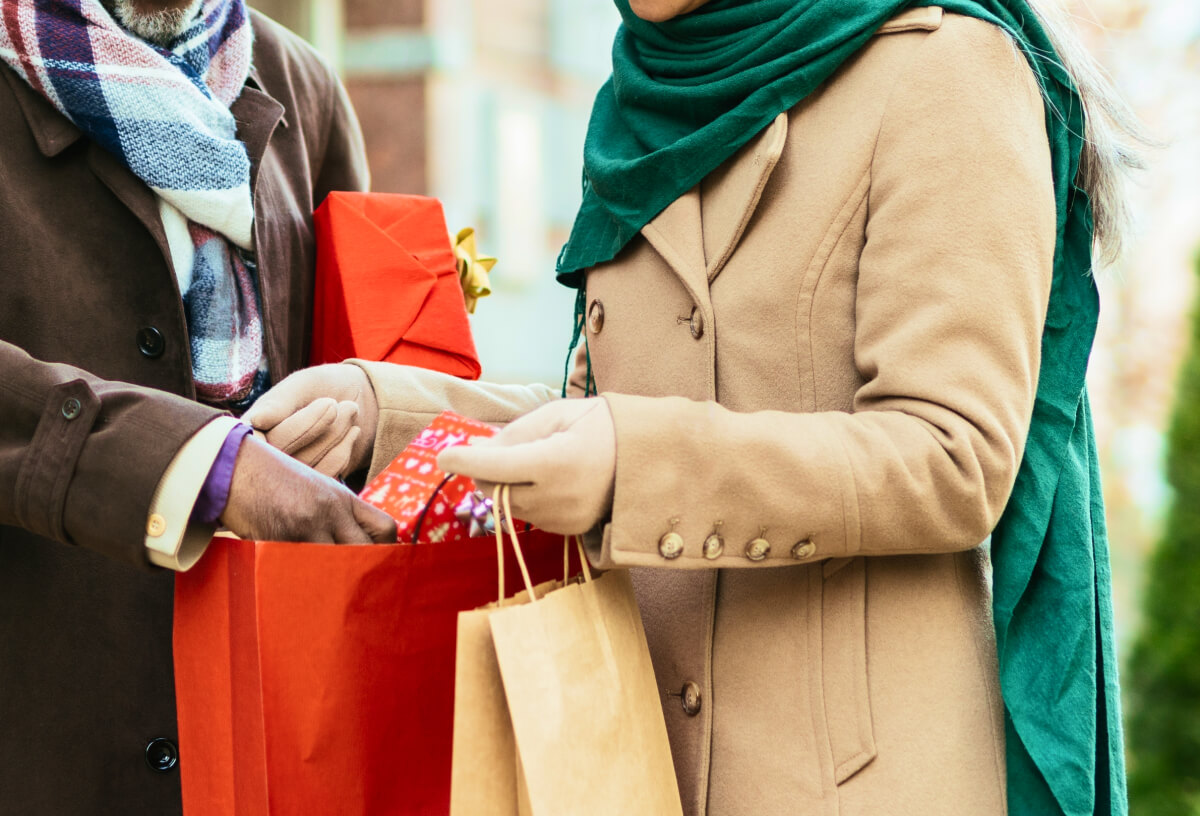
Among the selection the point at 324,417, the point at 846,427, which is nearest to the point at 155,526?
the point at 324,417

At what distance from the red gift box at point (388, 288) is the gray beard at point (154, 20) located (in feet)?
1.29

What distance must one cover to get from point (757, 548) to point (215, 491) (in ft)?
2.20

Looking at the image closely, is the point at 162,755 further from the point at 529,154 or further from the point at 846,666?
the point at 529,154

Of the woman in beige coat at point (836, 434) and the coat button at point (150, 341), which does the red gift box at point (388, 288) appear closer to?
the coat button at point (150, 341)

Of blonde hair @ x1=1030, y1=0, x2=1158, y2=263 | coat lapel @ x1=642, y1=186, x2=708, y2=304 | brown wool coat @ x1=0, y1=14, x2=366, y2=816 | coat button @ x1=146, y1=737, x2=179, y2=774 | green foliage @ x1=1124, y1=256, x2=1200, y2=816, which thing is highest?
blonde hair @ x1=1030, y1=0, x2=1158, y2=263

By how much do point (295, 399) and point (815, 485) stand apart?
0.85 metres

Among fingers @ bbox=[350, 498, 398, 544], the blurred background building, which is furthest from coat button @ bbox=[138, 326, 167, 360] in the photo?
the blurred background building

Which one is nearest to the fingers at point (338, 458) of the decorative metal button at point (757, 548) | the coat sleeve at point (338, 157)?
the decorative metal button at point (757, 548)

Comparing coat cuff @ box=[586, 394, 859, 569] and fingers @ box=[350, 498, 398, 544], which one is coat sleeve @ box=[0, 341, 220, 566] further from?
coat cuff @ box=[586, 394, 859, 569]

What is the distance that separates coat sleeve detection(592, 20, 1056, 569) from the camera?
1175 millimetres

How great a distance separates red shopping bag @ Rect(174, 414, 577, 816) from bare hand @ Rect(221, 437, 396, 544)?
0.24 feet

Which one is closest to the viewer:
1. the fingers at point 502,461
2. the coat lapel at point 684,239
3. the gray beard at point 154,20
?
the fingers at point 502,461

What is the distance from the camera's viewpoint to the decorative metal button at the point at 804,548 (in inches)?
47.8

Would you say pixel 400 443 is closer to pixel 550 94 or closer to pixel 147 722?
pixel 147 722
